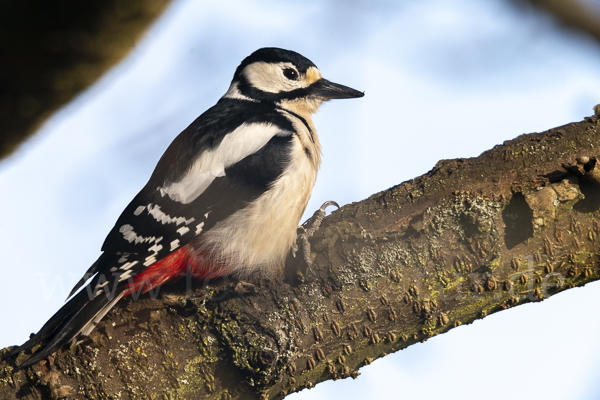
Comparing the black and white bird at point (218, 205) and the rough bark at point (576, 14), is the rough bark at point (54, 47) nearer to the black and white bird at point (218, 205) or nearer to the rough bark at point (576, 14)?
the black and white bird at point (218, 205)

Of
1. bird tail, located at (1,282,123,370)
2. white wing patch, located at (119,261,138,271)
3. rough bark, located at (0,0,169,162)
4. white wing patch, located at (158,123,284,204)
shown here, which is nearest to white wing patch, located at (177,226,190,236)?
white wing patch, located at (158,123,284,204)

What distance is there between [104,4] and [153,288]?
127cm

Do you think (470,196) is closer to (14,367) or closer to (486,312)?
(486,312)

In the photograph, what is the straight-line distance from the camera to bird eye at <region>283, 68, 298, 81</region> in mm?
3004

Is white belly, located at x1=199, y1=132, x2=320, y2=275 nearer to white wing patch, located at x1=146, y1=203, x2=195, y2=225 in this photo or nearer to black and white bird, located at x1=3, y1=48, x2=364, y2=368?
black and white bird, located at x1=3, y1=48, x2=364, y2=368

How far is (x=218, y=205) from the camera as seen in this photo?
2354 mm

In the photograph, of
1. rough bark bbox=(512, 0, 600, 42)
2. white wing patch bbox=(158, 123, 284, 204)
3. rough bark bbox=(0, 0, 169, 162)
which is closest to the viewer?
rough bark bbox=(0, 0, 169, 162)

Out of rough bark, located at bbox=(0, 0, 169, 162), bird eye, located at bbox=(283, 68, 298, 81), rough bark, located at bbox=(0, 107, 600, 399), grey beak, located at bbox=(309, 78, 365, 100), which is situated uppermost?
bird eye, located at bbox=(283, 68, 298, 81)

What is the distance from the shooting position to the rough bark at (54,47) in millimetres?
1270

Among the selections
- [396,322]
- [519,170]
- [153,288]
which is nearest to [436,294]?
[396,322]

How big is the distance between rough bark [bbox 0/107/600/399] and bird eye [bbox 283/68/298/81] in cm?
141

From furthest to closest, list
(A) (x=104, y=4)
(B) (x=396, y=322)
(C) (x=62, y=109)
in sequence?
1. (B) (x=396, y=322)
2. (C) (x=62, y=109)
3. (A) (x=104, y=4)

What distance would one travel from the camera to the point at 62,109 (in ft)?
5.13

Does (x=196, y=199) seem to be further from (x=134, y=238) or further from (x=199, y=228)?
(x=134, y=238)
